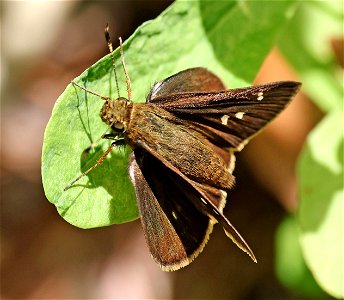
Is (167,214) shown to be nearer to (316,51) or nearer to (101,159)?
(101,159)

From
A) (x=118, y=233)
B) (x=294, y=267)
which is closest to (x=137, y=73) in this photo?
(x=294, y=267)

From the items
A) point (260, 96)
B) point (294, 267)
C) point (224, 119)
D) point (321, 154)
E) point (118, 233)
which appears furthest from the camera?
point (118, 233)

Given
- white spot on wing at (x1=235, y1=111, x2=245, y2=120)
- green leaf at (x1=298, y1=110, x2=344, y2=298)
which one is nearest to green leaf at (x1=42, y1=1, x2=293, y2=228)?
white spot on wing at (x1=235, y1=111, x2=245, y2=120)

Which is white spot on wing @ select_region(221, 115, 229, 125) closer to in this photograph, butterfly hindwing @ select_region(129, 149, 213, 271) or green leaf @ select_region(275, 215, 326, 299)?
butterfly hindwing @ select_region(129, 149, 213, 271)

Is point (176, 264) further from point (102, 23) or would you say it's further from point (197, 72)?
point (102, 23)

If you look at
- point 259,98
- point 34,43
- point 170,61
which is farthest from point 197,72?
point 34,43
